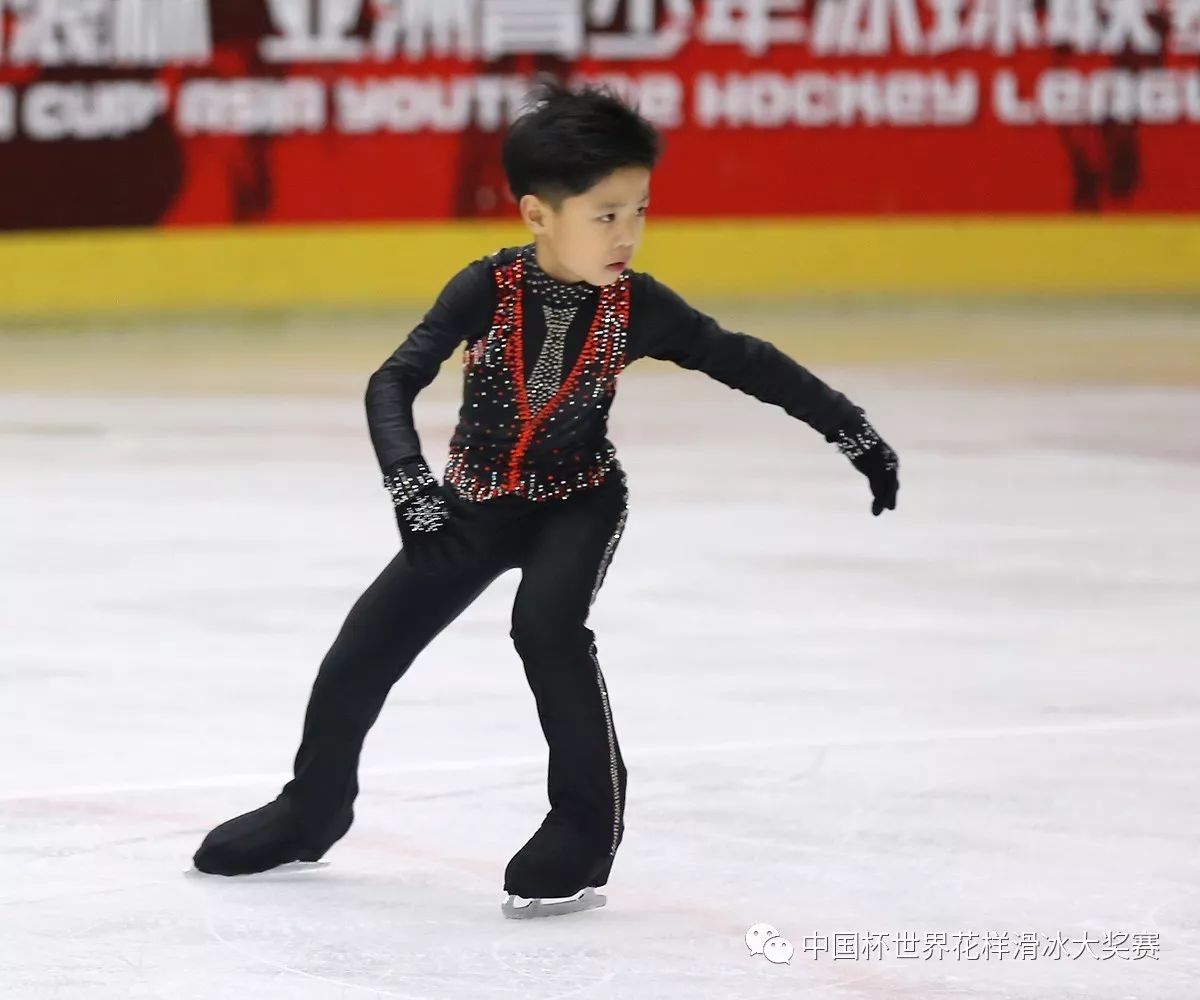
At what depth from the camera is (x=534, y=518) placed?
3594 millimetres

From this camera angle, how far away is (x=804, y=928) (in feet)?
11.2

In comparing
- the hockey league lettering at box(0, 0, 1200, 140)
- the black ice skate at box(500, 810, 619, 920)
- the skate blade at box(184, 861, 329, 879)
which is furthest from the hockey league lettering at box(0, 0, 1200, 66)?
the black ice skate at box(500, 810, 619, 920)

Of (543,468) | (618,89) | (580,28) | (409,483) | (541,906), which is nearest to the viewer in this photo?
(409,483)

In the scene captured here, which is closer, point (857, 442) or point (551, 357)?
point (551, 357)

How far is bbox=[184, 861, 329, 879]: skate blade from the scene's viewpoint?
3645mm

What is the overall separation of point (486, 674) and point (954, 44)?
8595 millimetres

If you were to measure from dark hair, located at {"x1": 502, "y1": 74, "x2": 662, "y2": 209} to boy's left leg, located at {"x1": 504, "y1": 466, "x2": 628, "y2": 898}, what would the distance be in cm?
48

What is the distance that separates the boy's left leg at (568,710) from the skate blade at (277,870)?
0.37m

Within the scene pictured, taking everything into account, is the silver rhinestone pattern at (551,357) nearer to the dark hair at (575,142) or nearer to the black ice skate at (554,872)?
the dark hair at (575,142)

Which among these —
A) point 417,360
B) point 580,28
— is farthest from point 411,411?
point 580,28

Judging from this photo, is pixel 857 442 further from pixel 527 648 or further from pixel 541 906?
pixel 541 906

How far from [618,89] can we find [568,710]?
29.3 feet

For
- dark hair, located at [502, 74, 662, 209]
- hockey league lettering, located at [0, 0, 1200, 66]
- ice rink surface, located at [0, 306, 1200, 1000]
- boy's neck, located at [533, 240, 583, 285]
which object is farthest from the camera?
hockey league lettering, located at [0, 0, 1200, 66]

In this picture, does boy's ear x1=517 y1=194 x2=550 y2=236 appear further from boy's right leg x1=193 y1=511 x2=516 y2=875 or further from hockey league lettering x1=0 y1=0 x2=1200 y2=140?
hockey league lettering x1=0 y1=0 x2=1200 y2=140
